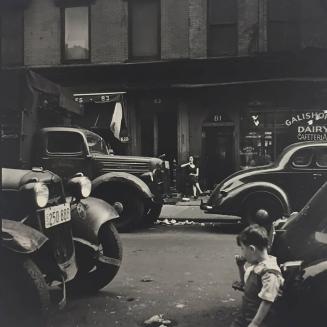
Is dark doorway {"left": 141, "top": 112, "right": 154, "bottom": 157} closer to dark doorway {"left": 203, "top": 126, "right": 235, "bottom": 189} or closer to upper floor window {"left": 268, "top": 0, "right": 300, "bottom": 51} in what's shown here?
dark doorway {"left": 203, "top": 126, "right": 235, "bottom": 189}

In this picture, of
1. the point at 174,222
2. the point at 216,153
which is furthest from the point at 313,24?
the point at 174,222

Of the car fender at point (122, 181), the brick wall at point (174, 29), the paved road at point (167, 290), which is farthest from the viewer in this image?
the brick wall at point (174, 29)

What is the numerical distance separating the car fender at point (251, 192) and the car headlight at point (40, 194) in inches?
234

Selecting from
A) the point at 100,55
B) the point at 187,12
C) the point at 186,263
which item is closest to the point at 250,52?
the point at 187,12

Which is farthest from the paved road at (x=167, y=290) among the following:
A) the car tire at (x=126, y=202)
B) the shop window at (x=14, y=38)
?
the shop window at (x=14, y=38)

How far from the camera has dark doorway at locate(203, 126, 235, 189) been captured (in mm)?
18469

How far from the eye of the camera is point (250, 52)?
18062mm

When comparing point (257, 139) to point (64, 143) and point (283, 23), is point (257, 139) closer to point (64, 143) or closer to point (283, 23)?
point (283, 23)

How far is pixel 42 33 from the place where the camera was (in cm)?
1995

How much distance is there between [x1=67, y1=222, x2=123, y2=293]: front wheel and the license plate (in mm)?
703

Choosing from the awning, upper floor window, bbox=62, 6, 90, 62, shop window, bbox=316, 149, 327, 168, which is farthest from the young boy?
upper floor window, bbox=62, 6, 90, 62

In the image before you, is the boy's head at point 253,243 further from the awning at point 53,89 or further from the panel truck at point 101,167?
the panel truck at point 101,167

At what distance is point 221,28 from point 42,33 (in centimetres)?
659

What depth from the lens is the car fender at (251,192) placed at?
9.92m
